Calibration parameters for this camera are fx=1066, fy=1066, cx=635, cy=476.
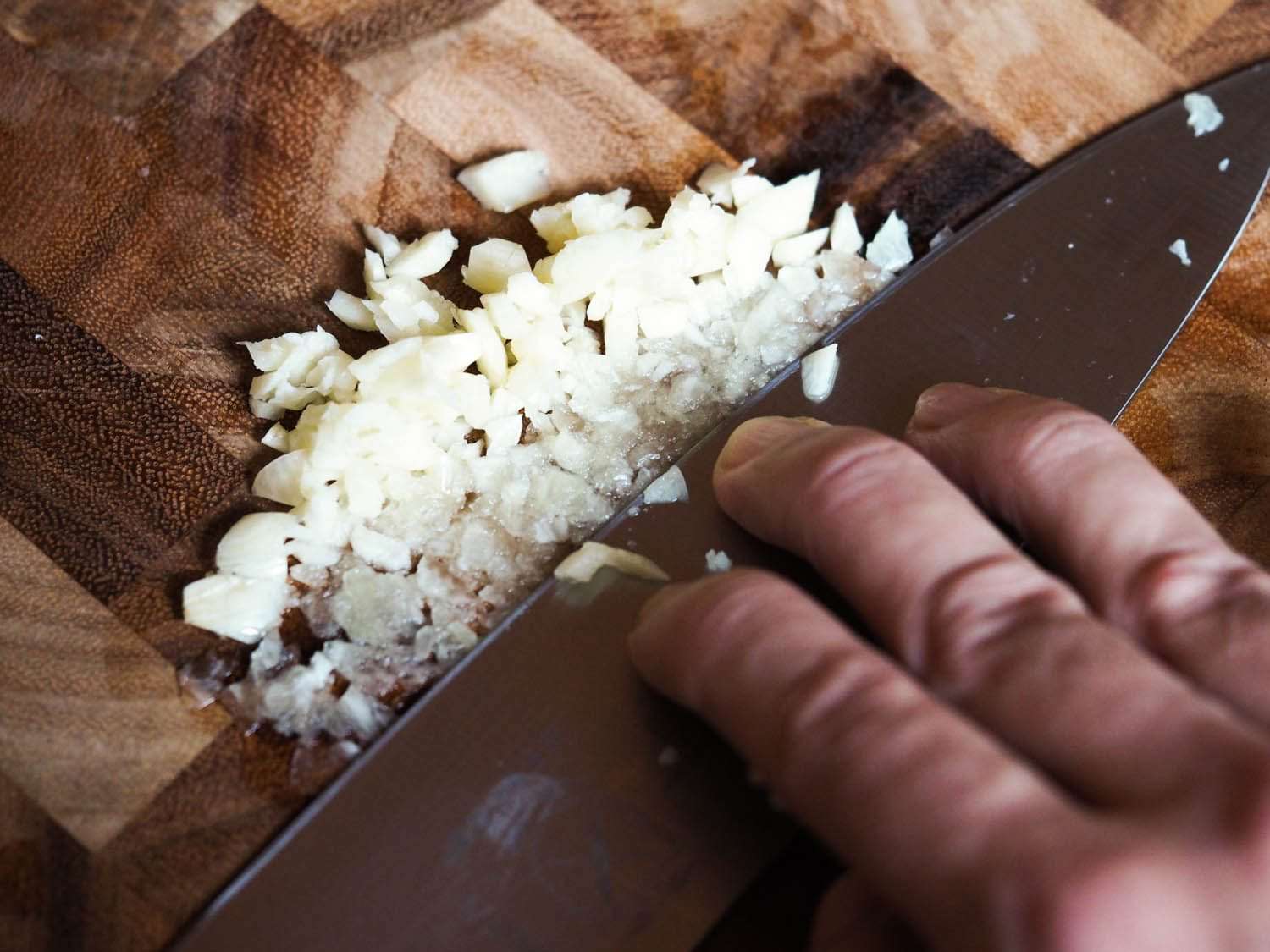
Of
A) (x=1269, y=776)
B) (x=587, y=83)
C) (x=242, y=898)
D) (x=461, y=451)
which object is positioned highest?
(x=587, y=83)

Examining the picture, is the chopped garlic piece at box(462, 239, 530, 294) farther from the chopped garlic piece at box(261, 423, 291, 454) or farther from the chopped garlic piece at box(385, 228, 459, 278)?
the chopped garlic piece at box(261, 423, 291, 454)

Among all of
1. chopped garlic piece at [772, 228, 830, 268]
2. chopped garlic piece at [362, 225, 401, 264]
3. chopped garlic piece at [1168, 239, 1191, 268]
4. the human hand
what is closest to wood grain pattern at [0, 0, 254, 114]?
chopped garlic piece at [362, 225, 401, 264]

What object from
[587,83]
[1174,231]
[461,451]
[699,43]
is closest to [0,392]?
[461,451]

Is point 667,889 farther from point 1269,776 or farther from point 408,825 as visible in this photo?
point 1269,776

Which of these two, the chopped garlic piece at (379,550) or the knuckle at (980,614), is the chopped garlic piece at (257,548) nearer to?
the chopped garlic piece at (379,550)

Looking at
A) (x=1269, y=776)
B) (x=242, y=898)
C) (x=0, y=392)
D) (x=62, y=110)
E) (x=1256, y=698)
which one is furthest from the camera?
(x=62, y=110)

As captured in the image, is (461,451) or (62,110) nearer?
(461,451)

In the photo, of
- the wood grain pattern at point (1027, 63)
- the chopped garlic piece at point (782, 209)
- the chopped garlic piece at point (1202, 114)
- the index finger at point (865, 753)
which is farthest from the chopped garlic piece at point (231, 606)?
the chopped garlic piece at point (1202, 114)
